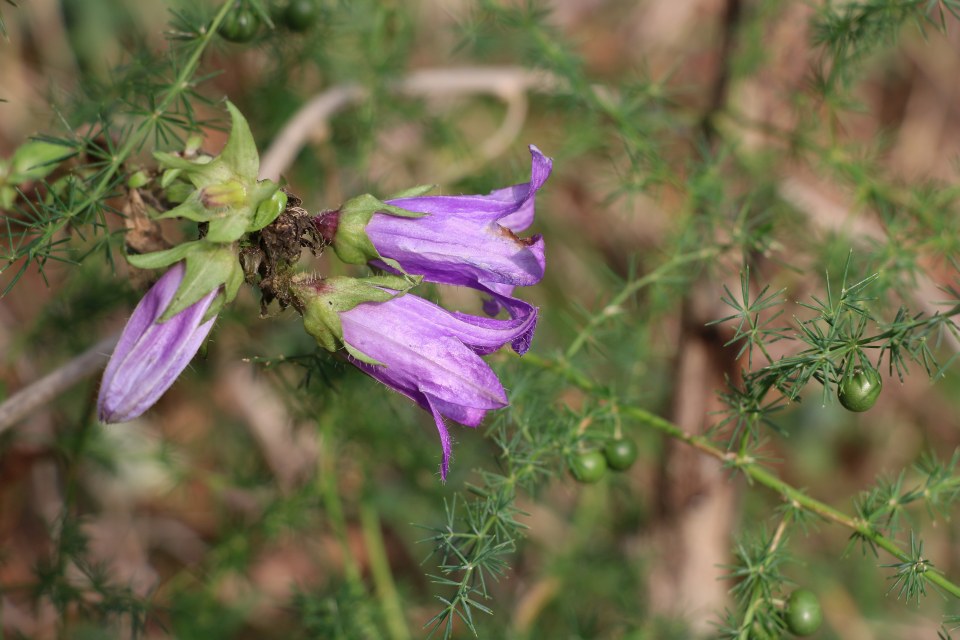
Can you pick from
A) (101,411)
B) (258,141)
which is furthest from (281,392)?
(101,411)

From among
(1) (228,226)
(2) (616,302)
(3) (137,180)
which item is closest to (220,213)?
(1) (228,226)

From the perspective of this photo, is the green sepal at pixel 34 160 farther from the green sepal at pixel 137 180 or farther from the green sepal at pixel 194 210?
the green sepal at pixel 194 210

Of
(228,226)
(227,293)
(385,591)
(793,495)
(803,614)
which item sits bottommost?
(385,591)

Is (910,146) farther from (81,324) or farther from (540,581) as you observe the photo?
(81,324)

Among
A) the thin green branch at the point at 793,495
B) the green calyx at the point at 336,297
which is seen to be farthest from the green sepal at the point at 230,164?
the thin green branch at the point at 793,495

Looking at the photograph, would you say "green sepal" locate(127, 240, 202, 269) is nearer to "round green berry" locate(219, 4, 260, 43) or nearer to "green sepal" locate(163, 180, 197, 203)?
"green sepal" locate(163, 180, 197, 203)

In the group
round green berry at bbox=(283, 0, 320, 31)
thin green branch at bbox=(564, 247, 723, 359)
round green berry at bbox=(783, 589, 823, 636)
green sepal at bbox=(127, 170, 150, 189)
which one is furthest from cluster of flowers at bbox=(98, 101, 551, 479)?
round green berry at bbox=(283, 0, 320, 31)

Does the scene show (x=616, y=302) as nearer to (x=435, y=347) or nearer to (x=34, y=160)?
(x=435, y=347)
